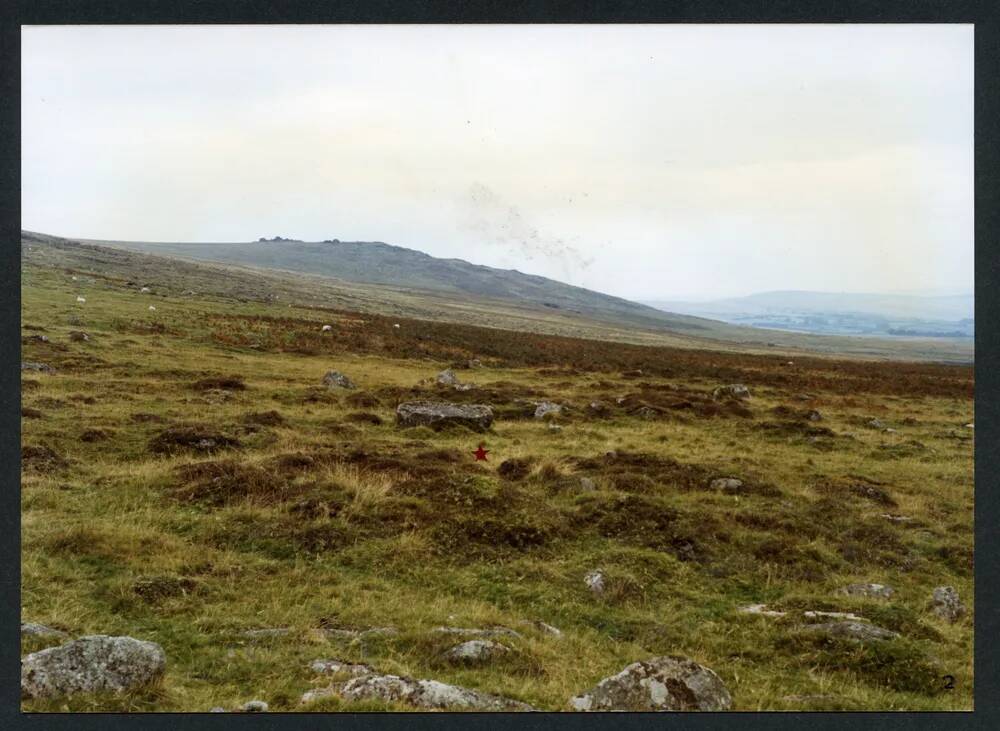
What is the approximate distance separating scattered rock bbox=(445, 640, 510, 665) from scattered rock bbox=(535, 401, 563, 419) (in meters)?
11.0

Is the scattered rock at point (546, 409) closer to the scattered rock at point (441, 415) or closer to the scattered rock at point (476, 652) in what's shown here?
the scattered rock at point (441, 415)

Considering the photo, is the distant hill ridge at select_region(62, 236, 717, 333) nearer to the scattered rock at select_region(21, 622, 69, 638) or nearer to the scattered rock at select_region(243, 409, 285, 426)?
the scattered rock at select_region(243, 409, 285, 426)

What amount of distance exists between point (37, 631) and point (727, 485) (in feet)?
41.4

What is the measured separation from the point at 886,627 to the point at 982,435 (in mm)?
3891

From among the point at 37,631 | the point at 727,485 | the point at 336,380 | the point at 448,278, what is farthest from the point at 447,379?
the point at 448,278

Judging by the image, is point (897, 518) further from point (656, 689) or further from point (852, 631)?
point (656, 689)

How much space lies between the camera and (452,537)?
11180 millimetres

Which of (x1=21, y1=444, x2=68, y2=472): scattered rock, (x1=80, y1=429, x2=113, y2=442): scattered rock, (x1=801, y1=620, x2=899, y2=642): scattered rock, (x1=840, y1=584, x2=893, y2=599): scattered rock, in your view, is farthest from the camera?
(x1=80, y1=429, x2=113, y2=442): scattered rock

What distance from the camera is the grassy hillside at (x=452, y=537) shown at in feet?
29.1

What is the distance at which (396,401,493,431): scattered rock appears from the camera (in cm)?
1705

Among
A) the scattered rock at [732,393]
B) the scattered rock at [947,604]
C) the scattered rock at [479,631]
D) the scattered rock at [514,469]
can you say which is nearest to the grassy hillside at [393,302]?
the scattered rock at [947,604]

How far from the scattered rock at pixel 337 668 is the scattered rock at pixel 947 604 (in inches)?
345

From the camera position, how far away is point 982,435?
1091 cm

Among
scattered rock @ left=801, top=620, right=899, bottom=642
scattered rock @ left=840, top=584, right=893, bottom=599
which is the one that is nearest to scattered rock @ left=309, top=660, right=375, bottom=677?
scattered rock @ left=801, top=620, right=899, bottom=642
